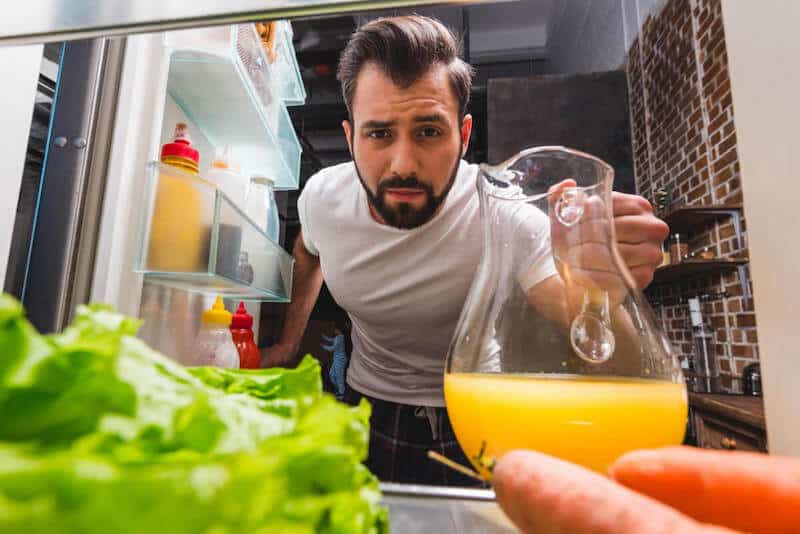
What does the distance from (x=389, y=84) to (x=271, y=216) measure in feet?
1.10

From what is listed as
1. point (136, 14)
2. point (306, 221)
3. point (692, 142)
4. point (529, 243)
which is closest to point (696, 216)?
point (692, 142)

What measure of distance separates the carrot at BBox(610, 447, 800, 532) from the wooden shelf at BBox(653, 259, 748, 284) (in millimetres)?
1553

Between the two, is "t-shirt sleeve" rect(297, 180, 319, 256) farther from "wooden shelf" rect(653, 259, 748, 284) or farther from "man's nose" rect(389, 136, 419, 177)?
"wooden shelf" rect(653, 259, 748, 284)

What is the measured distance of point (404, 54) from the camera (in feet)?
2.87

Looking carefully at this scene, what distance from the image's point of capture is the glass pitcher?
0.94 ft

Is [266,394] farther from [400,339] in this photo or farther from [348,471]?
[400,339]

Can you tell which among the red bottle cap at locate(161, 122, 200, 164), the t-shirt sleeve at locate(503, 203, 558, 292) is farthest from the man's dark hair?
the t-shirt sleeve at locate(503, 203, 558, 292)

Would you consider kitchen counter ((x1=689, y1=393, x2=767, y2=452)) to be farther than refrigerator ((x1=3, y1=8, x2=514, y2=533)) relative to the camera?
Yes

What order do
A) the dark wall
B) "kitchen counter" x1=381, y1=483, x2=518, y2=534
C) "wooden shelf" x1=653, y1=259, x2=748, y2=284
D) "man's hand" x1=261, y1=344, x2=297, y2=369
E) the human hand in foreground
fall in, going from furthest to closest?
the dark wall < "wooden shelf" x1=653, y1=259, x2=748, y2=284 < "man's hand" x1=261, y1=344, x2=297, y2=369 < "kitchen counter" x1=381, y1=483, x2=518, y2=534 < the human hand in foreground

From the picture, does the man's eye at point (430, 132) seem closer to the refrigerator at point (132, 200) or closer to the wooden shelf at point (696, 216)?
the refrigerator at point (132, 200)

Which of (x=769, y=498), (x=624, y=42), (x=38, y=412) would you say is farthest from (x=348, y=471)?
(x=624, y=42)

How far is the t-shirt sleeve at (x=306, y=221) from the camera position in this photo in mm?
1076

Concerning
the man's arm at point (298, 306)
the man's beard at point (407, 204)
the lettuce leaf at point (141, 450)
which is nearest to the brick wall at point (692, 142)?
the man's beard at point (407, 204)

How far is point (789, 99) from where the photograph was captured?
33cm
